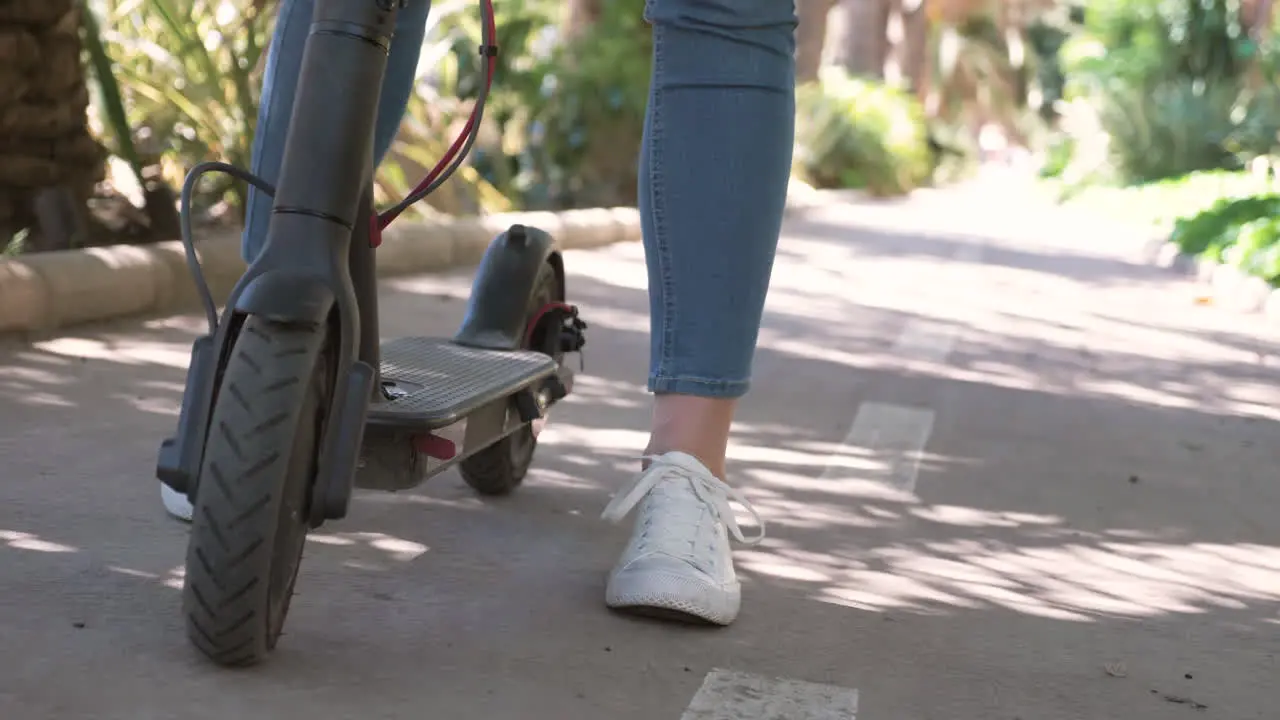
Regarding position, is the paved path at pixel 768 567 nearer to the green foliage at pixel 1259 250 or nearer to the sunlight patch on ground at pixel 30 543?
the sunlight patch on ground at pixel 30 543

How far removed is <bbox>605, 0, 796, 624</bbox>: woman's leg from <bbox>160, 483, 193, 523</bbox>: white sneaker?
65 centimetres

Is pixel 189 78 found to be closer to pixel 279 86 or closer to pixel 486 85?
pixel 279 86

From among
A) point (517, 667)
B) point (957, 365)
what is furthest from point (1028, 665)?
point (957, 365)

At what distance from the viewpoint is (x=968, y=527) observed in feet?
10.9

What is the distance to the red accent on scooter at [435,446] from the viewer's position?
236 cm

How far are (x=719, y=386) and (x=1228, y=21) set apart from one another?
2559 cm

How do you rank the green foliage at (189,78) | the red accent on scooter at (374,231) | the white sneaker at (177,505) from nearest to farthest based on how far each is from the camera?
the red accent on scooter at (374,231) < the white sneaker at (177,505) < the green foliage at (189,78)

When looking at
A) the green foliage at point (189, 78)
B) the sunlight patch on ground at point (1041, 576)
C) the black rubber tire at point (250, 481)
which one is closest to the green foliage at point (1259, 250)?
the green foliage at point (189, 78)

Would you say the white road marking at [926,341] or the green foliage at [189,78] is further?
the green foliage at [189,78]

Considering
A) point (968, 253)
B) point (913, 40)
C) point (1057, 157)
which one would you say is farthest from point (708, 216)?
point (913, 40)

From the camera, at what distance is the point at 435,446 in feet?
7.84

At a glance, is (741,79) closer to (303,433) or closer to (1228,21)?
(303,433)

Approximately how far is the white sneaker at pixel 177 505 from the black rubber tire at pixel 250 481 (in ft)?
2.51

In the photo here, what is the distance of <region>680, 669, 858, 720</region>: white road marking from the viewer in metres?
2.08
